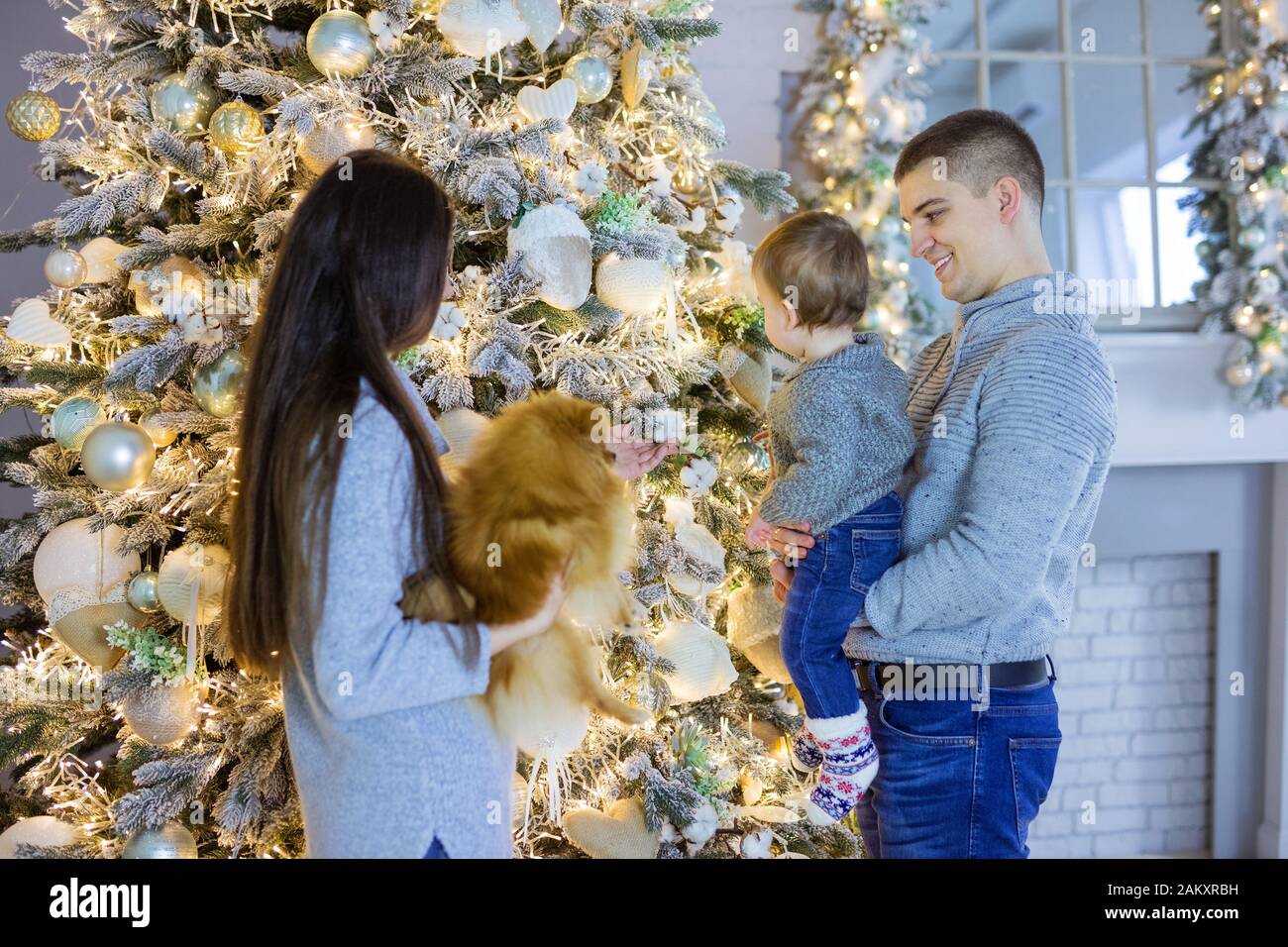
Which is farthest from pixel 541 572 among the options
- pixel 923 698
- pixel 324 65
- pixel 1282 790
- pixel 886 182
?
pixel 1282 790

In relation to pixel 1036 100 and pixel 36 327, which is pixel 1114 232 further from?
pixel 36 327

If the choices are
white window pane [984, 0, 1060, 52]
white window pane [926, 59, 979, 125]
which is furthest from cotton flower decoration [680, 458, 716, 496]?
white window pane [984, 0, 1060, 52]

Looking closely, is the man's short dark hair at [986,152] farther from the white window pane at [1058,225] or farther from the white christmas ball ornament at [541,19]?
the white window pane at [1058,225]

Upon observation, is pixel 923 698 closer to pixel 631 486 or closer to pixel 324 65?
pixel 631 486

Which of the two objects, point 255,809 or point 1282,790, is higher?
point 255,809

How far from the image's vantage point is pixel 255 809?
1.61m

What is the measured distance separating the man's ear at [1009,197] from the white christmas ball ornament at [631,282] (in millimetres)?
593

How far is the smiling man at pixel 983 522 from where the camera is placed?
1.31m

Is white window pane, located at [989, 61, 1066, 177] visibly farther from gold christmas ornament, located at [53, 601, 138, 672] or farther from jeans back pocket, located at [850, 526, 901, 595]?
gold christmas ornament, located at [53, 601, 138, 672]

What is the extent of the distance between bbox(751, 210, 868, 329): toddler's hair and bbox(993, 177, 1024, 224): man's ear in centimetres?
22

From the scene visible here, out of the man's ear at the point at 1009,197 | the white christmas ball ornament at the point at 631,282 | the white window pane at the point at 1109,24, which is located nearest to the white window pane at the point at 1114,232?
the white window pane at the point at 1109,24

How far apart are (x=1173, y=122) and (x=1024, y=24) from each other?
22.9 inches
